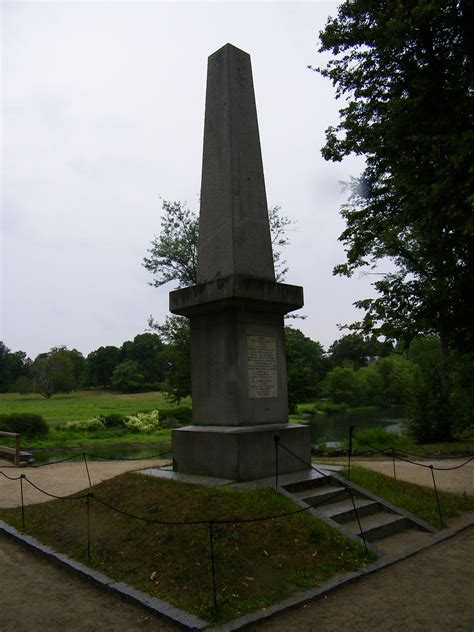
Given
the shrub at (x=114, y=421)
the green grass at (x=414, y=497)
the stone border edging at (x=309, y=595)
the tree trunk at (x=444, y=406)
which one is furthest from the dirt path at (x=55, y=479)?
the shrub at (x=114, y=421)

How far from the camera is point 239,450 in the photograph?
762 centimetres

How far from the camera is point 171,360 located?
28.9 meters

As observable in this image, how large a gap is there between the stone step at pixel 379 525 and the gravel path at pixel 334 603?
61 centimetres

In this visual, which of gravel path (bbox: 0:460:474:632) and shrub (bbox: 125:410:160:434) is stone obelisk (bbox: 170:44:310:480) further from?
shrub (bbox: 125:410:160:434)

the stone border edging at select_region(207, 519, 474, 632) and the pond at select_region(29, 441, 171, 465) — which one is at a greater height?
the stone border edging at select_region(207, 519, 474, 632)

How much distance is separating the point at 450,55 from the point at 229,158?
647 centimetres

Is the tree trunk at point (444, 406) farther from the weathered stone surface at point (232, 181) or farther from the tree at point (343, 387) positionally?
the tree at point (343, 387)

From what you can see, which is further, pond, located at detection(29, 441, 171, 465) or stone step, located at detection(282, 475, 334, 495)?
pond, located at detection(29, 441, 171, 465)

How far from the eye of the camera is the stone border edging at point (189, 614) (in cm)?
454

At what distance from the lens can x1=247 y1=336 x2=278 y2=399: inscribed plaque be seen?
8.39 meters

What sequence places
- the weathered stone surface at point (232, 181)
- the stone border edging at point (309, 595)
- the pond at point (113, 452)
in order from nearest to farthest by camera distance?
the stone border edging at point (309, 595), the weathered stone surface at point (232, 181), the pond at point (113, 452)

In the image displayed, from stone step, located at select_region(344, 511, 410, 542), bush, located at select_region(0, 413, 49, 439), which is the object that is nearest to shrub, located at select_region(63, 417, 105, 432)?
bush, located at select_region(0, 413, 49, 439)

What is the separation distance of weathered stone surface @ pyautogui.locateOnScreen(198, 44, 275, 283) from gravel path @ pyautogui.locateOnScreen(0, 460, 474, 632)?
4.79 metres

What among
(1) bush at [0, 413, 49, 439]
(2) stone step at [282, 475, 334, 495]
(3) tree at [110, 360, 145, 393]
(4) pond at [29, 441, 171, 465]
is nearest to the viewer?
(2) stone step at [282, 475, 334, 495]
